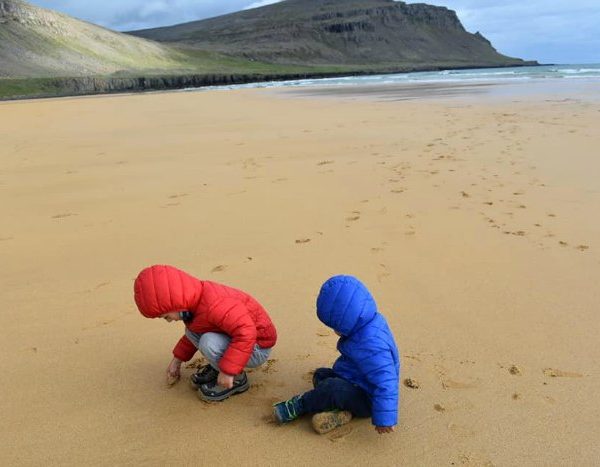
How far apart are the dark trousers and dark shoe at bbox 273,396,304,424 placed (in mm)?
22

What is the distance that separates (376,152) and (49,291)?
5.62 m

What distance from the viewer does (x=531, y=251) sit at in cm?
403

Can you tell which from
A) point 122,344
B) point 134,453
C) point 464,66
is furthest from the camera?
point 464,66

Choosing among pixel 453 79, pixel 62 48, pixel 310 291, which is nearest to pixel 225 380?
pixel 310 291

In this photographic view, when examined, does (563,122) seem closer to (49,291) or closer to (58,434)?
(49,291)

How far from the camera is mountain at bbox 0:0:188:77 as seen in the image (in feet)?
176

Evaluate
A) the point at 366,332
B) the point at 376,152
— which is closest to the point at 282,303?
the point at 366,332

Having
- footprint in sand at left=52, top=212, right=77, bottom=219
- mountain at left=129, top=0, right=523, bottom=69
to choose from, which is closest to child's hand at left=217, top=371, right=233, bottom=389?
footprint in sand at left=52, top=212, right=77, bottom=219

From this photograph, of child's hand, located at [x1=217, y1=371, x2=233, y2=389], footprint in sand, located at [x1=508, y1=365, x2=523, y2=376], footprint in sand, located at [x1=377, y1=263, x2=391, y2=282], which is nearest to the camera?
child's hand, located at [x1=217, y1=371, x2=233, y2=389]

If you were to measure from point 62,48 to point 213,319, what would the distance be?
217 feet

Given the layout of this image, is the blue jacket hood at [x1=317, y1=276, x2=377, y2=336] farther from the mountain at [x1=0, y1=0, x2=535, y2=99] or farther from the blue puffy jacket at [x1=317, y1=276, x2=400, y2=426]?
the mountain at [x1=0, y1=0, x2=535, y2=99]

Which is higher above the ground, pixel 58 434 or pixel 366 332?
pixel 366 332

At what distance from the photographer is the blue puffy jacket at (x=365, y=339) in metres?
2.12

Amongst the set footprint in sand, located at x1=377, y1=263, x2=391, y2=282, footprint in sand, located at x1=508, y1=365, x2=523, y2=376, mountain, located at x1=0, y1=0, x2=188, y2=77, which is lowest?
footprint in sand, located at x1=508, y1=365, x2=523, y2=376
